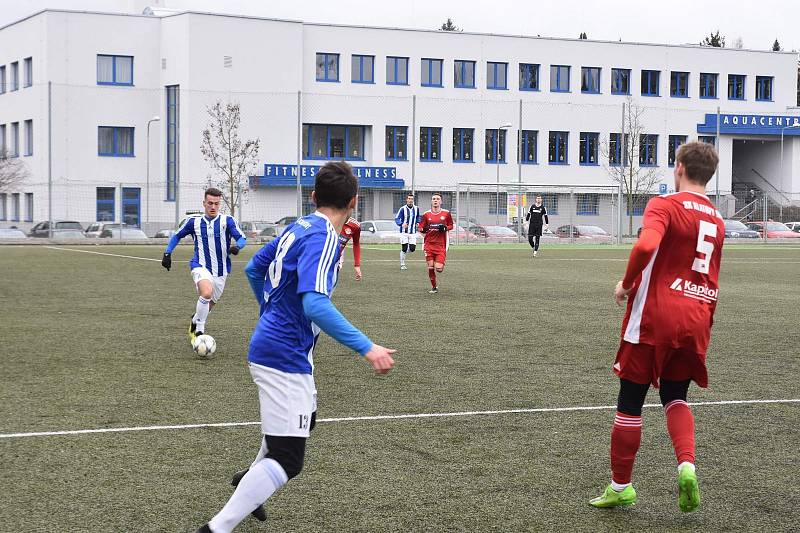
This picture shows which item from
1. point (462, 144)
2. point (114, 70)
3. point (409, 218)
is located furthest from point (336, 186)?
point (462, 144)

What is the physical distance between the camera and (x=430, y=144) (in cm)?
6231

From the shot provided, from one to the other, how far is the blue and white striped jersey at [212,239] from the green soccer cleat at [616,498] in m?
7.17

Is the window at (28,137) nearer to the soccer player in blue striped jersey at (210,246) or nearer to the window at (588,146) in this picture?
the window at (588,146)

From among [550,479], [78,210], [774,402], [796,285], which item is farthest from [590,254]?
[550,479]

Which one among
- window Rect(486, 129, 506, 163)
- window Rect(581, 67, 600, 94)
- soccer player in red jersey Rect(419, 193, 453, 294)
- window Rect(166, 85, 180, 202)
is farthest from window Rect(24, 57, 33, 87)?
soccer player in red jersey Rect(419, 193, 453, 294)

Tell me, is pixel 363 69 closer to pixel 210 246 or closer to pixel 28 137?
pixel 28 137

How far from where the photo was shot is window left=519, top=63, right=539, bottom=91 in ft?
215

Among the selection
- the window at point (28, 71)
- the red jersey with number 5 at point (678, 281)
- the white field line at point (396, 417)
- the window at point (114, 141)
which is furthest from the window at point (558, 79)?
the red jersey with number 5 at point (678, 281)

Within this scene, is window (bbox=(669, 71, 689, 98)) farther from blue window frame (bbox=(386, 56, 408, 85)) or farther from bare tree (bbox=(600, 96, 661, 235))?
blue window frame (bbox=(386, 56, 408, 85))

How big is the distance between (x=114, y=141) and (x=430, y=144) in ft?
57.3

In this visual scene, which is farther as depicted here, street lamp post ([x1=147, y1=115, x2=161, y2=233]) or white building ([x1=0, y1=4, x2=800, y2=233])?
white building ([x1=0, y1=4, x2=800, y2=233])

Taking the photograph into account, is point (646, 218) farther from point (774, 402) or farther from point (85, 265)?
point (85, 265)

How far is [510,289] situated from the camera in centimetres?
2119

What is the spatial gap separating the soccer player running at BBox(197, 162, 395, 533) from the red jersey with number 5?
5.17ft
